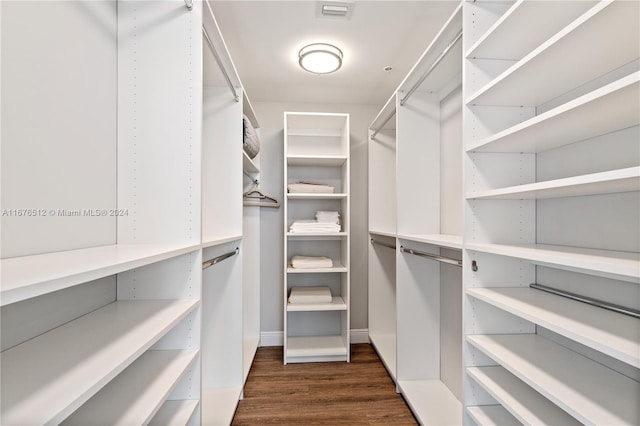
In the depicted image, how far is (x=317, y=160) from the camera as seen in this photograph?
248 cm

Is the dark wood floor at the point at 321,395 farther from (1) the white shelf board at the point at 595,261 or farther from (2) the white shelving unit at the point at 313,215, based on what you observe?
(1) the white shelf board at the point at 595,261

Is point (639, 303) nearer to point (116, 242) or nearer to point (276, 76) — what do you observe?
point (116, 242)

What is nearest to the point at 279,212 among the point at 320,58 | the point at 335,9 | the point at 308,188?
the point at 308,188

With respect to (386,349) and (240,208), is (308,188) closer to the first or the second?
(240,208)

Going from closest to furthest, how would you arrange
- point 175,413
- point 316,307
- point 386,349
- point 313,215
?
point 175,413 < point 316,307 < point 386,349 < point 313,215

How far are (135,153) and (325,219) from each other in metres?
1.60

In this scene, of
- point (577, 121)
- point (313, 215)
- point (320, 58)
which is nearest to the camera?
point (577, 121)

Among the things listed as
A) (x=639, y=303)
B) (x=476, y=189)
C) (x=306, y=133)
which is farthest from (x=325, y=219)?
(x=639, y=303)

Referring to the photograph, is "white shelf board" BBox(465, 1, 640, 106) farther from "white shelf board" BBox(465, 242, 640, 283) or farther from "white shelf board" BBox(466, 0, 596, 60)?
"white shelf board" BBox(465, 242, 640, 283)

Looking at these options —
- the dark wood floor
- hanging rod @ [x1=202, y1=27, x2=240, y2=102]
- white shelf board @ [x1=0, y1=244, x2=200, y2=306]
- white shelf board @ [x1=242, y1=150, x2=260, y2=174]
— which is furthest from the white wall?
white shelf board @ [x1=0, y1=244, x2=200, y2=306]

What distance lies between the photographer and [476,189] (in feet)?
3.80

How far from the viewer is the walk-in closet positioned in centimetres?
73

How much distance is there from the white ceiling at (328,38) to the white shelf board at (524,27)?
1.96 ft

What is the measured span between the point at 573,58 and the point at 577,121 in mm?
184
